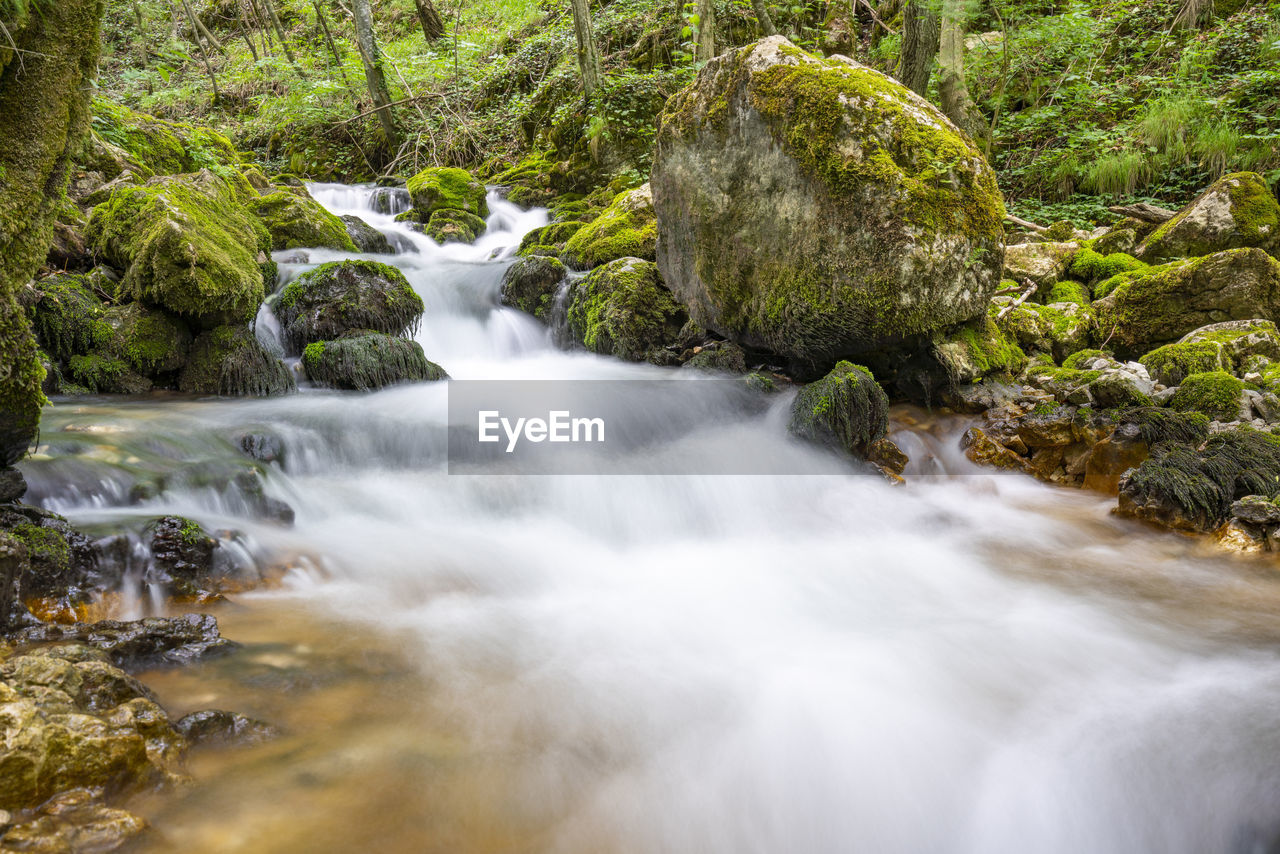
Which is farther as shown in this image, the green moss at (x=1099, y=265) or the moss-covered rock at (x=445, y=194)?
the moss-covered rock at (x=445, y=194)

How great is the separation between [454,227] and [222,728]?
1089cm

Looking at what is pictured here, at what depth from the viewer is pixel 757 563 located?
4230mm

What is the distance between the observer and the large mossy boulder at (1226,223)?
673cm

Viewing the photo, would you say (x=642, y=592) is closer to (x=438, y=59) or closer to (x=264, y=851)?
(x=264, y=851)

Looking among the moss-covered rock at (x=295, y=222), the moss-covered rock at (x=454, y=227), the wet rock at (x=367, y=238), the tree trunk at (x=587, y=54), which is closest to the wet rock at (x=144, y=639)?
the moss-covered rock at (x=295, y=222)

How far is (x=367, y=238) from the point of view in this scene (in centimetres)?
1062

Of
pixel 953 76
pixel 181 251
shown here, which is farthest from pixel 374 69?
pixel 953 76

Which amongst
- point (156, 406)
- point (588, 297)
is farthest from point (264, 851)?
point (588, 297)

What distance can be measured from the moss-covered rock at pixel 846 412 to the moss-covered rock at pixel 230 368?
4.81 m

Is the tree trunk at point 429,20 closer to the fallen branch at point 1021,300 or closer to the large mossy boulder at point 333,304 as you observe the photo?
the large mossy boulder at point 333,304

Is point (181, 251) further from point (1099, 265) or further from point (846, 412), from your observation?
point (1099, 265)

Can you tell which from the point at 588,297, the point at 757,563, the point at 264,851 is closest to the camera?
the point at 264,851

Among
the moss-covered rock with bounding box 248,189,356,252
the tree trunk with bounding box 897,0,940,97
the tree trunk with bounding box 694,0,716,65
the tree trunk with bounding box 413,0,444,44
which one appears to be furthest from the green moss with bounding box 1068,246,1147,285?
the tree trunk with bounding box 413,0,444,44

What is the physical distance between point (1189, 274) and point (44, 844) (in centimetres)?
794
